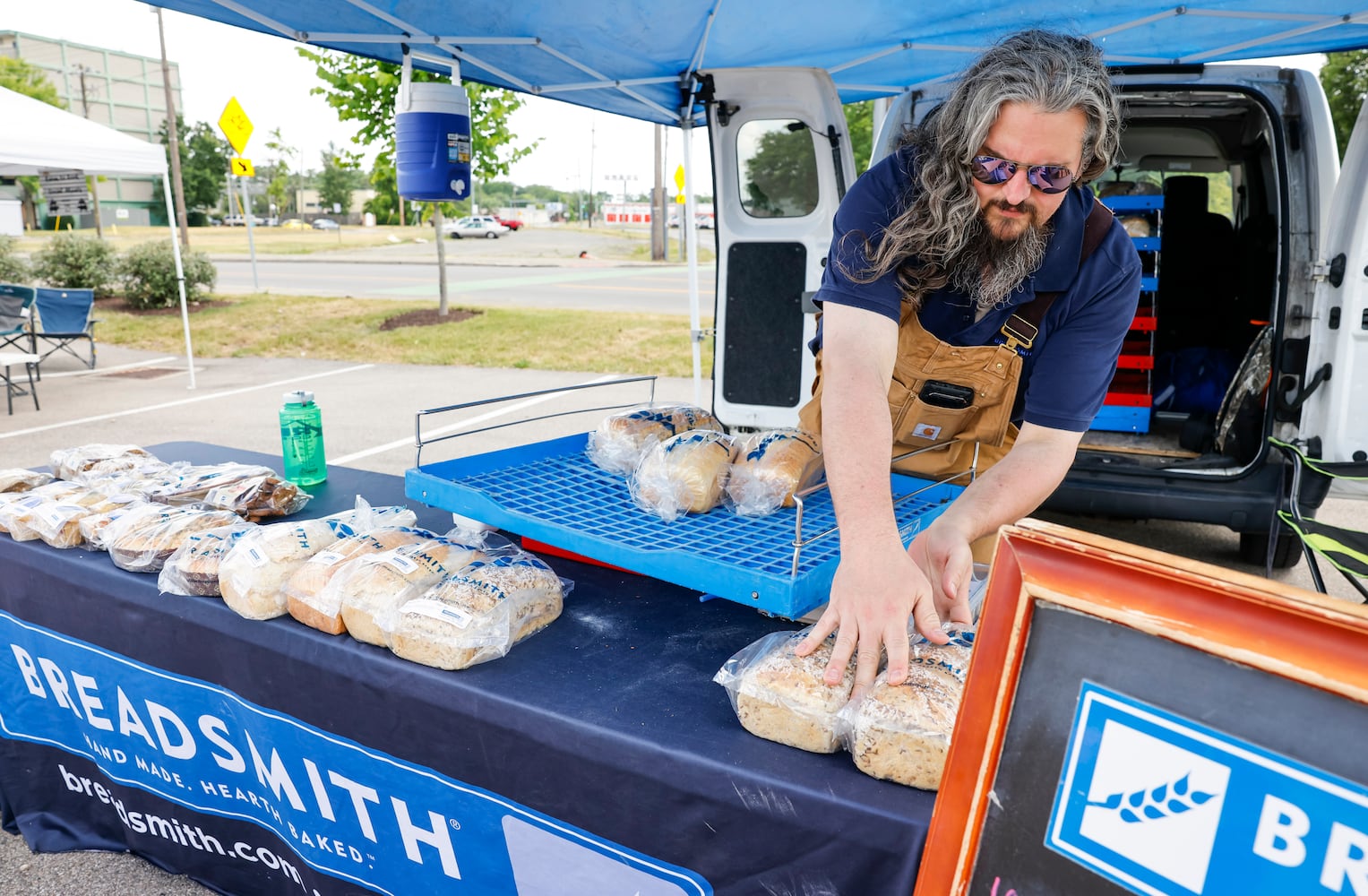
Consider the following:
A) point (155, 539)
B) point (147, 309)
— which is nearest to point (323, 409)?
point (155, 539)

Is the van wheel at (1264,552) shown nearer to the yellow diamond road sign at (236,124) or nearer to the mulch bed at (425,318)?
the mulch bed at (425,318)

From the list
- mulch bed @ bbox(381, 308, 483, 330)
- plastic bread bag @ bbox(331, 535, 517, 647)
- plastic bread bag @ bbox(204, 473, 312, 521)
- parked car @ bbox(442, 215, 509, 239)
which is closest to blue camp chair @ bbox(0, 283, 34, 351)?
mulch bed @ bbox(381, 308, 483, 330)

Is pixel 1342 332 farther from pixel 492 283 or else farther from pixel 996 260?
pixel 492 283

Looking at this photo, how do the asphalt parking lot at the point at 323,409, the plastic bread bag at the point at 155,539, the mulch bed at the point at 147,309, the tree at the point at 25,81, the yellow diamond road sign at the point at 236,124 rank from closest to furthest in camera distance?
1. the plastic bread bag at the point at 155,539
2. the asphalt parking lot at the point at 323,409
3. the yellow diamond road sign at the point at 236,124
4. the mulch bed at the point at 147,309
5. the tree at the point at 25,81

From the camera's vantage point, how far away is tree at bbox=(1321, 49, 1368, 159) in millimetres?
14875

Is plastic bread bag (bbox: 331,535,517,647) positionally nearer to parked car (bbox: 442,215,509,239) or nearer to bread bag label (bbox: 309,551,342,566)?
bread bag label (bbox: 309,551,342,566)

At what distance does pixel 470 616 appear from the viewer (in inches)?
59.0

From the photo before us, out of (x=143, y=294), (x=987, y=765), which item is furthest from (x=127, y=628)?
(x=143, y=294)

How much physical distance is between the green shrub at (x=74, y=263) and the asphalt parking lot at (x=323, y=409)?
185 inches

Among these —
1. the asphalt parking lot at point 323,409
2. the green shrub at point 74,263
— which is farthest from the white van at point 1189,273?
the green shrub at point 74,263

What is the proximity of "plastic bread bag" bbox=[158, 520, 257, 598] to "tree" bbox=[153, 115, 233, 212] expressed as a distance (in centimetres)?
5968

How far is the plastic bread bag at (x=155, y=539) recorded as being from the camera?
190 cm

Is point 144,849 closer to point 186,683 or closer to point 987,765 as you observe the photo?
point 186,683

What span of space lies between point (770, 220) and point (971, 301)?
291 centimetres
